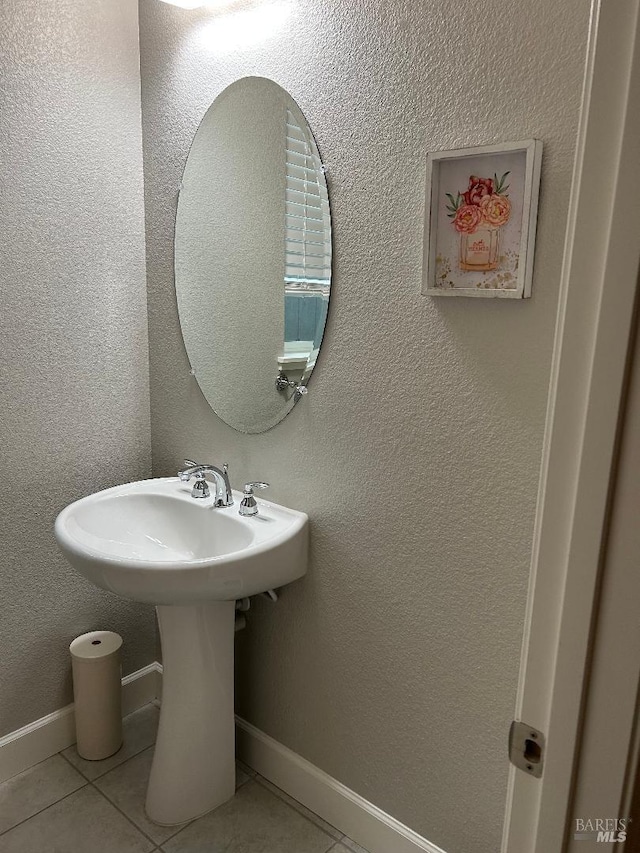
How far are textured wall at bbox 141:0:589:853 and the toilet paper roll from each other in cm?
52

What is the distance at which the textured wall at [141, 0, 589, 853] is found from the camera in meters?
1.26

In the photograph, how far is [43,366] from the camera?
1.85 m

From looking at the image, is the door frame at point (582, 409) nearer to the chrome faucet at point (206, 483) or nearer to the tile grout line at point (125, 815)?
the chrome faucet at point (206, 483)

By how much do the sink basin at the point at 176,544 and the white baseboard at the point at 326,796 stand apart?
1.95 ft

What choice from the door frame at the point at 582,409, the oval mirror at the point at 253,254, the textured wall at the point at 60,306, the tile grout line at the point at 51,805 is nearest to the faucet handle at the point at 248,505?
the oval mirror at the point at 253,254

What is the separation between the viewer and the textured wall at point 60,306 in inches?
68.1

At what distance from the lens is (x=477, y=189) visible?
4.25 feet

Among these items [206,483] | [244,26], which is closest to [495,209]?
[244,26]

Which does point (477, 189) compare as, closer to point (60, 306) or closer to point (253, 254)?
point (253, 254)

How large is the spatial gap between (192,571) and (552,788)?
91 cm

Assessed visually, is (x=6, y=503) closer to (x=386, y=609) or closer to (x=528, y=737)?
(x=386, y=609)

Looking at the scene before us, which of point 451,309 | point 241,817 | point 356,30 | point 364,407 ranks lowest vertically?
point 241,817

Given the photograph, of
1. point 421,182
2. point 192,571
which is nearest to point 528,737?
point 192,571

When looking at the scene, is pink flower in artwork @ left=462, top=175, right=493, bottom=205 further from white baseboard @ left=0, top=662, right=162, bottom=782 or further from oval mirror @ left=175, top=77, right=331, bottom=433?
white baseboard @ left=0, top=662, right=162, bottom=782
